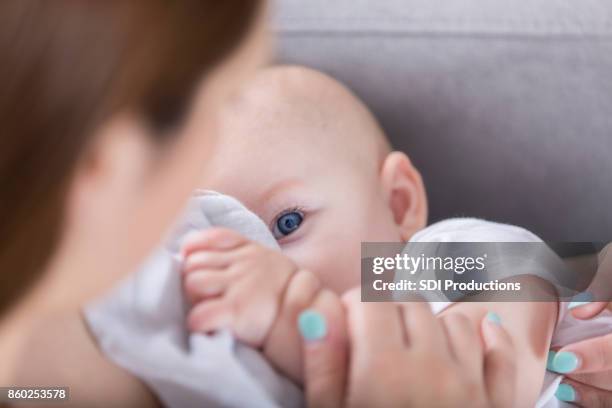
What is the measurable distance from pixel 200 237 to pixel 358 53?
458 mm

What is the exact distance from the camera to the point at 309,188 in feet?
2.71

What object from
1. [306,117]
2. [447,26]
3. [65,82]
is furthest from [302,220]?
[65,82]

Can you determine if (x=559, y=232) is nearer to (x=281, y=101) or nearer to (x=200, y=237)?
(x=281, y=101)

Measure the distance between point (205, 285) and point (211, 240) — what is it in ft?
0.14

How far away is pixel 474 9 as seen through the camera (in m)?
0.98

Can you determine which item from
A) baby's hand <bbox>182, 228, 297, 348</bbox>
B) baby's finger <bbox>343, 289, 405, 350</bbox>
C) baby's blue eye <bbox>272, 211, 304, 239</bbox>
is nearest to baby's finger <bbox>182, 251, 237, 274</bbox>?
baby's hand <bbox>182, 228, 297, 348</bbox>

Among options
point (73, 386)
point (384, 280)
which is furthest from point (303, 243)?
point (73, 386)

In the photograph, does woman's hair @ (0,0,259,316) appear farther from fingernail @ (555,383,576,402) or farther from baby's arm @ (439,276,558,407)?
fingernail @ (555,383,576,402)

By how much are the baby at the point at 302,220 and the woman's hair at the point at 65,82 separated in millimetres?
210

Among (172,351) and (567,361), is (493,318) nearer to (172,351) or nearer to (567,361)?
(567,361)

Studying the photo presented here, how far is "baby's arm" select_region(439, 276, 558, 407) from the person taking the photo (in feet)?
2.22

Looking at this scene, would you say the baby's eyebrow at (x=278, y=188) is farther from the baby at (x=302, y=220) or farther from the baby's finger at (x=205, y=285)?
the baby's finger at (x=205, y=285)

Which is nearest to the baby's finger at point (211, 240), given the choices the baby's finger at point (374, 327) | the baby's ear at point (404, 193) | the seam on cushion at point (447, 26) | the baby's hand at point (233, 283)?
the baby's hand at point (233, 283)

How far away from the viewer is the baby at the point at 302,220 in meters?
0.59
